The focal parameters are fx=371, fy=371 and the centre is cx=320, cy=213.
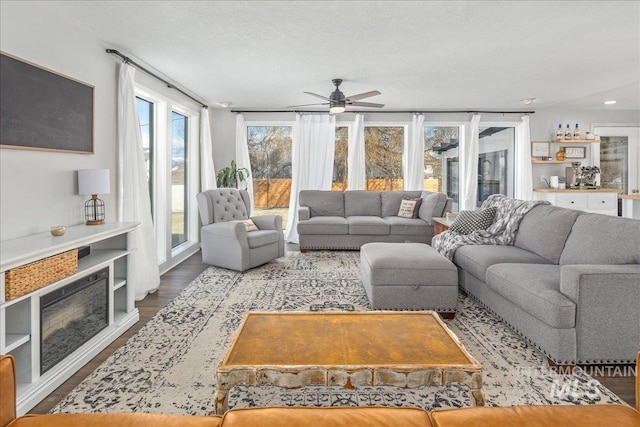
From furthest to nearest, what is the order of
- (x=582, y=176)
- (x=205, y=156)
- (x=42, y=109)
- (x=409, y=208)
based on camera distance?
1. (x=582, y=176)
2. (x=205, y=156)
3. (x=409, y=208)
4. (x=42, y=109)

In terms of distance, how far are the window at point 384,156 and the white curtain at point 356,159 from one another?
0.25 m

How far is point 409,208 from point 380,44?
319 centimetres

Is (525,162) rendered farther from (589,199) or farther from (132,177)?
(132,177)

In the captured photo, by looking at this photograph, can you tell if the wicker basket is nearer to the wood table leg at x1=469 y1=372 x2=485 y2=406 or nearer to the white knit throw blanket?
the wood table leg at x1=469 y1=372 x2=485 y2=406

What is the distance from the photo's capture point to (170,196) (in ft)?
16.9

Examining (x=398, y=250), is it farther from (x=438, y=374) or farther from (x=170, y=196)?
(x=170, y=196)

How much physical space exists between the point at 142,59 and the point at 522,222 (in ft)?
14.1

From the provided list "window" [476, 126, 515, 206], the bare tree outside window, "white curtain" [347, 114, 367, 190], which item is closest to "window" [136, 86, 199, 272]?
"white curtain" [347, 114, 367, 190]

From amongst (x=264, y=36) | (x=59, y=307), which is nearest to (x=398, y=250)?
(x=264, y=36)

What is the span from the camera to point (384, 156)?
720 cm

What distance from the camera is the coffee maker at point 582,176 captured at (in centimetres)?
667

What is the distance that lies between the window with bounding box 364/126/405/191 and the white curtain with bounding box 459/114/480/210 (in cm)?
118

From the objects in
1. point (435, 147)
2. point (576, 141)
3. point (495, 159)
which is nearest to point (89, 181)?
point (435, 147)

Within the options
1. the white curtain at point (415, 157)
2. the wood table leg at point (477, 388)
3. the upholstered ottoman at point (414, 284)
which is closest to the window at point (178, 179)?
the upholstered ottoman at point (414, 284)
